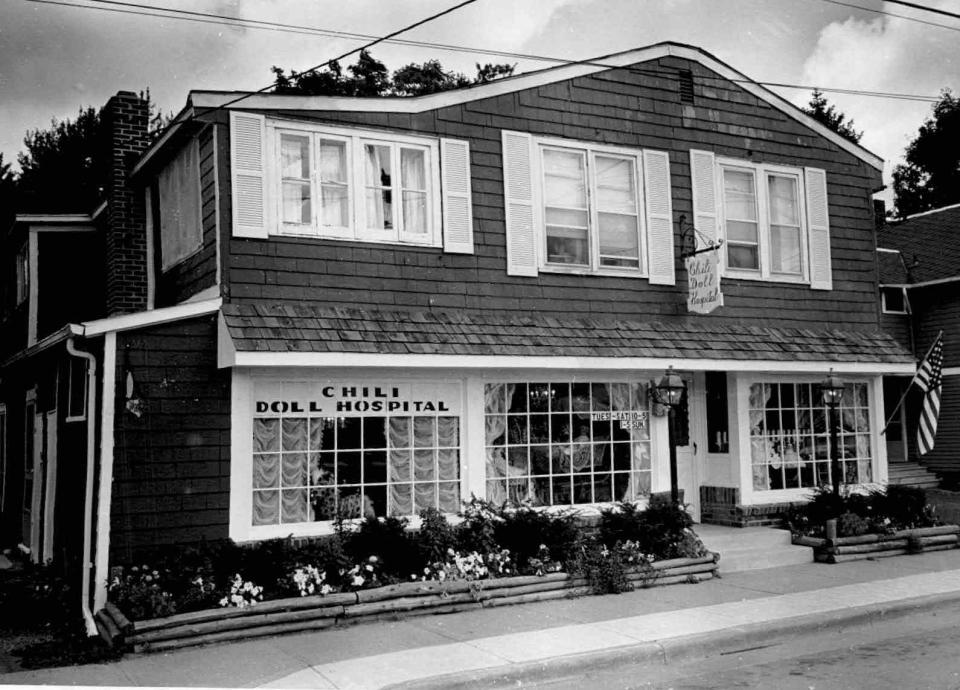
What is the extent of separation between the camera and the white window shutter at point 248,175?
33.6 ft

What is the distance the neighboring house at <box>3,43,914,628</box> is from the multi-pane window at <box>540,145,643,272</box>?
4 centimetres

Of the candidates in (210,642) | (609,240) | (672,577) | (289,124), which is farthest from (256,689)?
(609,240)

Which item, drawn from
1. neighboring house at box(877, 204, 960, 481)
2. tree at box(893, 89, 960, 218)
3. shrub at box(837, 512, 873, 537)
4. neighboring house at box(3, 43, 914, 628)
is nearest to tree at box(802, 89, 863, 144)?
tree at box(893, 89, 960, 218)

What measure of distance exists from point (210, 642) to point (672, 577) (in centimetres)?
522

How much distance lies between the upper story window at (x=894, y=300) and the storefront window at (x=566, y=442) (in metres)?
10.5

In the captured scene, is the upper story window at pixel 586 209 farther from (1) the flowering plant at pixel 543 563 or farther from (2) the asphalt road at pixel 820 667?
(2) the asphalt road at pixel 820 667

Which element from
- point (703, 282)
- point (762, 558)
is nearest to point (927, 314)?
point (703, 282)

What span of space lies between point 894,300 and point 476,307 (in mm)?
13188

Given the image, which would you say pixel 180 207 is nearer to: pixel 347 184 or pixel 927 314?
pixel 347 184

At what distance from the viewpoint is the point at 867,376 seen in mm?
14469

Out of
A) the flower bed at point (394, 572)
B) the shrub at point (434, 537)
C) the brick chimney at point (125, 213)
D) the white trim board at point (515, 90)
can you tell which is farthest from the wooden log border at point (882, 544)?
the brick chimney at point (125, 213)

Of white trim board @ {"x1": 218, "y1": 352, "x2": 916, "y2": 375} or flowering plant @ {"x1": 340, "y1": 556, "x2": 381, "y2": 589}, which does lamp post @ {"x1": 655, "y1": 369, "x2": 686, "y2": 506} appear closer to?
white trim board @ {"x1": 218, "y1": 352, "x2": 916, "y2": 375}

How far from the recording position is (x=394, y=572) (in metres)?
9.67

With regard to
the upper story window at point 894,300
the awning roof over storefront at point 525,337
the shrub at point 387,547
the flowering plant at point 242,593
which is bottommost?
the flowering plant at point 242,593
